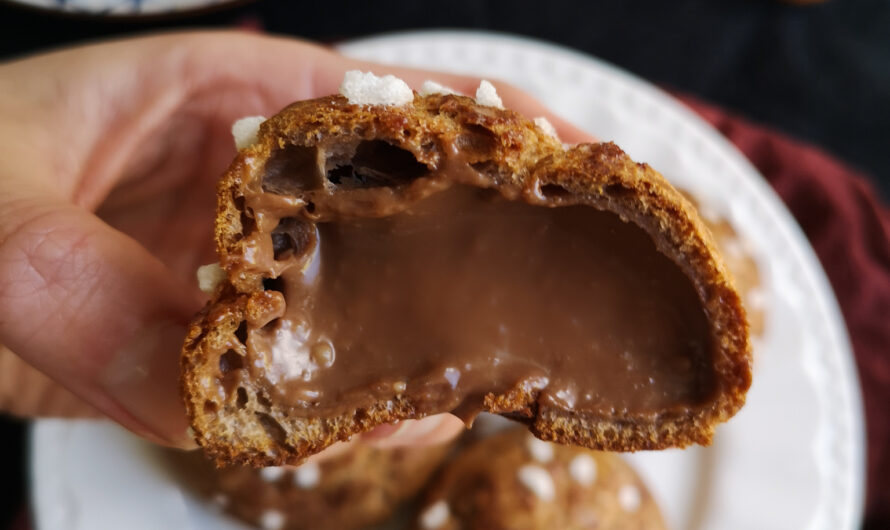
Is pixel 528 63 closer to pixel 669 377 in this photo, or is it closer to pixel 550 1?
pixel 550 1

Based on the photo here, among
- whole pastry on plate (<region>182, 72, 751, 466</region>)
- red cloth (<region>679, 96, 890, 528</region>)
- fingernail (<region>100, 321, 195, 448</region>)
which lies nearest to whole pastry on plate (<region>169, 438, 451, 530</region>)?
fingernail (<region>100, 321, 195, 448</region>)

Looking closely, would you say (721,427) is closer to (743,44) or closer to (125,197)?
(743,44)

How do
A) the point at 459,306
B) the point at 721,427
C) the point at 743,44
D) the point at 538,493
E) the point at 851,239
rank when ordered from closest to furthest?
the point at 459,306 < the point at 538,493 < the point at 721,427 < the point at 851,239 < the point at 743,44

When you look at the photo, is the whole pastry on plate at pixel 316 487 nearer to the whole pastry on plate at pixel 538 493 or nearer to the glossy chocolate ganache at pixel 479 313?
the whole pastry on plate at pixel 538 493

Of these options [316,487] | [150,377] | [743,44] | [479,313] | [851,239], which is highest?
[479,313]

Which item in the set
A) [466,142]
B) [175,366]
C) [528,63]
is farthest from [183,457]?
[528,63]

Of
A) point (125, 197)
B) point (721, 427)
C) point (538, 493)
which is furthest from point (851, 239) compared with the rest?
point (125, 197)
